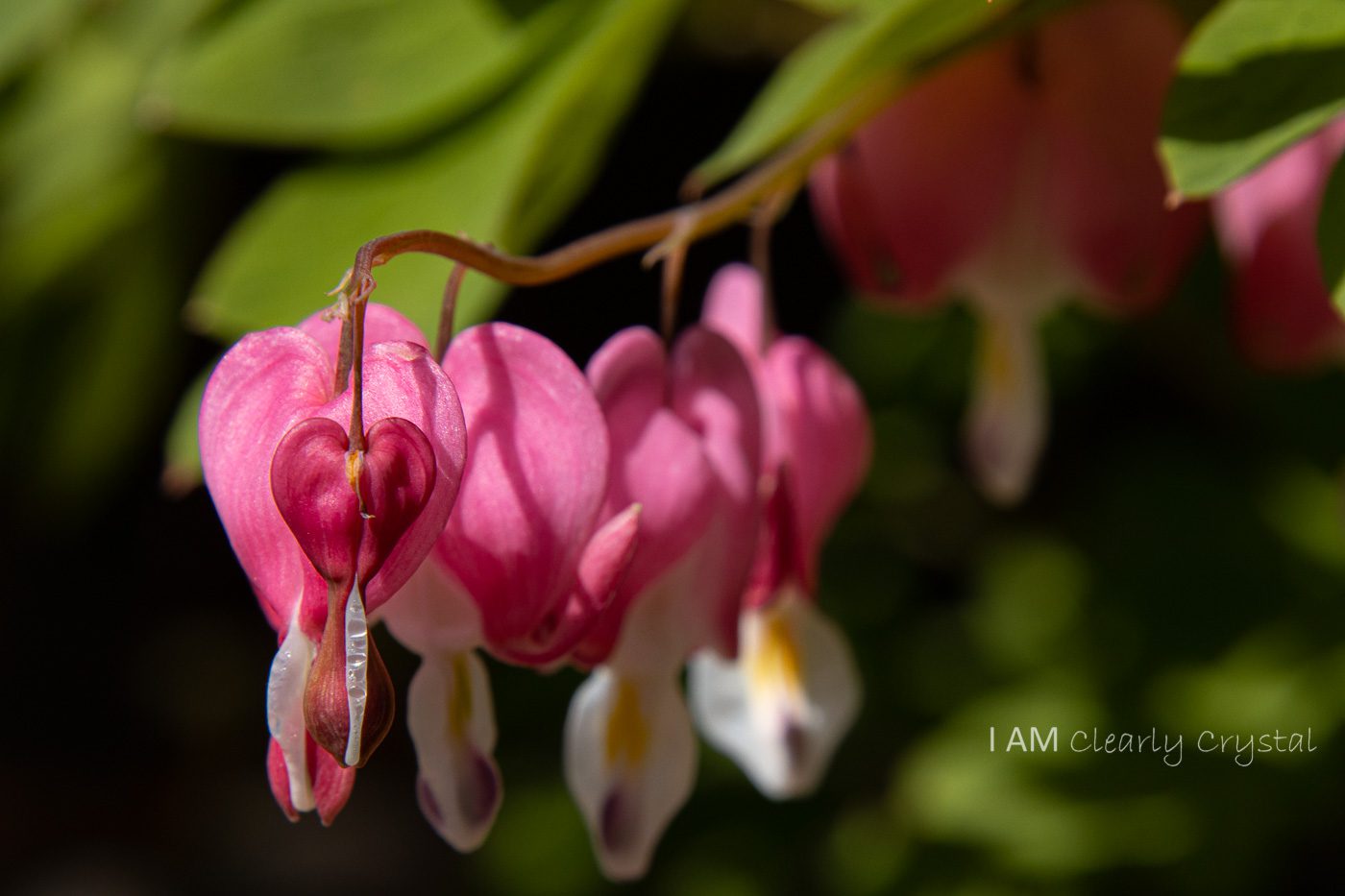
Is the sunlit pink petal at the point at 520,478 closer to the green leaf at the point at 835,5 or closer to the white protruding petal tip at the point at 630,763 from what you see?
the white protruding petal tip at the point at 630,763

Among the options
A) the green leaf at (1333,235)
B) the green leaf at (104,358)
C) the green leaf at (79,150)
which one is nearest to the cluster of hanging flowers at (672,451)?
the green leaf at (1333,235)

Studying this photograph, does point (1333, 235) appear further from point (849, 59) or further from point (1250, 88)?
point (849, 59)

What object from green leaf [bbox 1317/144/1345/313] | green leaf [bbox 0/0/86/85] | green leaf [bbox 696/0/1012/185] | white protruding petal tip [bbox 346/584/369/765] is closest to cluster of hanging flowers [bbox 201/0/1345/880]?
white protruding petal tip [bbox 346/584/369/765]

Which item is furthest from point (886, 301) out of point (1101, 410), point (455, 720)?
point (1101, 410)

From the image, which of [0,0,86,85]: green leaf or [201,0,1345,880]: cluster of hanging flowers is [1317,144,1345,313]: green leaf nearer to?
[201,0,1345,880]: cluster of hanging flowers

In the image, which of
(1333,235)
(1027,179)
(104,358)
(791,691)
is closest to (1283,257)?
(1027,179)

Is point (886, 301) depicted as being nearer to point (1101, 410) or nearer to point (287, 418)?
point (287, 418)
